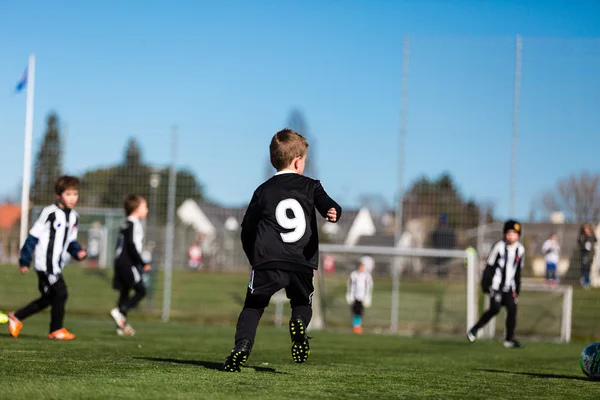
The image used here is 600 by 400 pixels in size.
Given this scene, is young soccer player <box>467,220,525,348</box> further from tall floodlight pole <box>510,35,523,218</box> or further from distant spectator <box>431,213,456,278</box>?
distant spectator <box>431,213,456,278</box>

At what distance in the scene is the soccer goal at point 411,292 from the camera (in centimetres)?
1780

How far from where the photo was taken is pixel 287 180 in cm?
642

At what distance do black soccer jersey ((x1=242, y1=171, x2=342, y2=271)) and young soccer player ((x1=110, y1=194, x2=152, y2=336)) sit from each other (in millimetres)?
6419

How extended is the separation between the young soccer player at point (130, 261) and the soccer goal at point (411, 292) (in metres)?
6.16

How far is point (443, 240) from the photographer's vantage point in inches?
725

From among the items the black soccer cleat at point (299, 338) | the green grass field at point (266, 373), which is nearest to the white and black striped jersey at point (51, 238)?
the green grass field at point (266, 373)

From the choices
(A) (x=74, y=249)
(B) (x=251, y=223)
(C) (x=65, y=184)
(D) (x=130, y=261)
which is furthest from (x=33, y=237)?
(B) (x=251, y=223)

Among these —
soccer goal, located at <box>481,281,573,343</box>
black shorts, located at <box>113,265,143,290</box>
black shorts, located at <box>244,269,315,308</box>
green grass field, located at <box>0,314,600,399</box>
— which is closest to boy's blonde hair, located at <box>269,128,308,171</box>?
black shorts, located at <box>244,269,315,308</box>

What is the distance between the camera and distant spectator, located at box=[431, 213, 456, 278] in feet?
60.0

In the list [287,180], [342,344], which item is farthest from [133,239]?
[287,180]

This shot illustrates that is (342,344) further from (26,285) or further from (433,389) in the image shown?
(26,285)

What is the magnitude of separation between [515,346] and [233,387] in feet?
28.8

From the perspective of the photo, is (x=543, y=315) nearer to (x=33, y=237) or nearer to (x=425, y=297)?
(x=425, y=297)

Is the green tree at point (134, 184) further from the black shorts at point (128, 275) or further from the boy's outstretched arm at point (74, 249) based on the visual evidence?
the boy's outstretched arm at point (74, 249)
